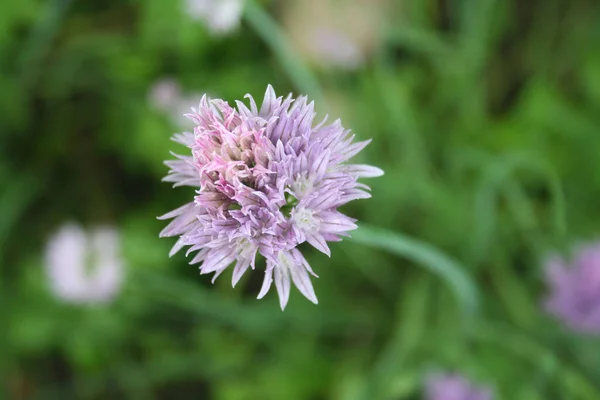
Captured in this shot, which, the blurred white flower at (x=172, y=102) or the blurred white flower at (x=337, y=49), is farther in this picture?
the blurred white flower at (x=337, y=49)

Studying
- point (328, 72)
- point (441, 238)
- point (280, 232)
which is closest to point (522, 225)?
point (441, 238)

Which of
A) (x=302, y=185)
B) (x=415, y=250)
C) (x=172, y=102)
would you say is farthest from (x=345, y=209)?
(x=302, y=185)

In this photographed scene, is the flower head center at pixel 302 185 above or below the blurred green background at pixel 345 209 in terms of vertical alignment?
below

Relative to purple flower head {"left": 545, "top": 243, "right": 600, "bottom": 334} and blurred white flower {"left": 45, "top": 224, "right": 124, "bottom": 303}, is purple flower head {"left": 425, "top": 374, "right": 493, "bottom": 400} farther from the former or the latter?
blurred white flower {"left": 45, "top": 224, "right": 124, "bottom": 303}

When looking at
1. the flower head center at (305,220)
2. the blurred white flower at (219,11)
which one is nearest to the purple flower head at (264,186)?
the flower head center at (305,220)

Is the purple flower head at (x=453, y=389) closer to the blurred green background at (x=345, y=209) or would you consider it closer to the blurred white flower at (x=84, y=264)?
the blurred green background at (x=345, y=209)

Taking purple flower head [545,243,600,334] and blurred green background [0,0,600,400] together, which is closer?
purple flower head [545,243,600,334]

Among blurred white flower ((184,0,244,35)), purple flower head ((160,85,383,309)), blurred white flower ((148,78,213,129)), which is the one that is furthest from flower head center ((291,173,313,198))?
blurred white flower ((148,78,213,129))

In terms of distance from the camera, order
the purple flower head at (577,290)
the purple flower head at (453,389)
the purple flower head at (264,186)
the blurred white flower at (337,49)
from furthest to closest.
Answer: the blurred white flower at (337,49), the purple flower head at (453,389), the purple flower head at (577,290), the purple flower head at (264,186)
